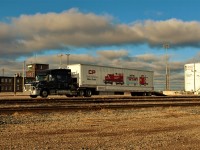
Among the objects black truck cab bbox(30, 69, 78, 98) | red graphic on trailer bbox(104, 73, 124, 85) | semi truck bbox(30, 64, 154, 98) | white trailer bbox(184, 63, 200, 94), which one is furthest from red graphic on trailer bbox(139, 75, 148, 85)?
white trailer bbox(184, 63, 200, 94)

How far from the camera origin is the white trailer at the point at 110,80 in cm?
4094

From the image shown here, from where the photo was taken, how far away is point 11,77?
465 ft

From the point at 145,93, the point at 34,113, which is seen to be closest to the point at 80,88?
the point at 145,93

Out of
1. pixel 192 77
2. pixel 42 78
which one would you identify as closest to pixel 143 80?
pixel 42 78

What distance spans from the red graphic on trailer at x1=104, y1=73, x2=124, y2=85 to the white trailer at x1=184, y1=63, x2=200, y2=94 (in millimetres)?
28521

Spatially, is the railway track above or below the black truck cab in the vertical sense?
below

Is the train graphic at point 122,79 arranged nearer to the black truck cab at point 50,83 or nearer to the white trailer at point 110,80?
the white trailer at point 110,80

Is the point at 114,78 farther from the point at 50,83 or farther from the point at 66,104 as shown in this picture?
the point at 66,104

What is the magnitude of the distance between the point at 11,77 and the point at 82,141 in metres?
137

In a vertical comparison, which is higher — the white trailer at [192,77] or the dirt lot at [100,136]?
the white trailer at [192,77]

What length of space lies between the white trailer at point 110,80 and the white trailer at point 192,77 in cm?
2103

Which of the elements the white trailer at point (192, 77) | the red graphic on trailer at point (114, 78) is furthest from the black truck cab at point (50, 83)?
the white trailer at point (192, 77)

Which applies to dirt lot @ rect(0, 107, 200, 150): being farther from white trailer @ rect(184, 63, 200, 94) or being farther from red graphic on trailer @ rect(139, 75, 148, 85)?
white trailer @ rect(184, 63, 200, 94)

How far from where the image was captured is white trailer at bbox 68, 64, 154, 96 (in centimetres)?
4094
